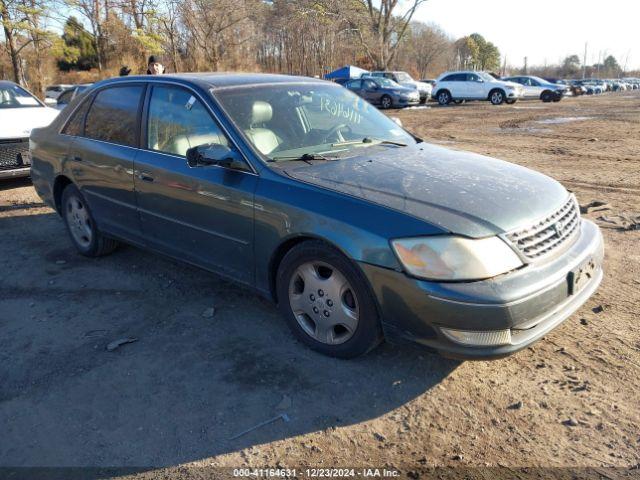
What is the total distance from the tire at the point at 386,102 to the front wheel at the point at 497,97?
641cm

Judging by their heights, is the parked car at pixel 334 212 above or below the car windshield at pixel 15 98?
below

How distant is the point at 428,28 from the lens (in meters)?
78.9

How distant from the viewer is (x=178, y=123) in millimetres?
3957

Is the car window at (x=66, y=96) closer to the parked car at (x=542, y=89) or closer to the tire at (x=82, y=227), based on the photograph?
the tire at (x=82, y=227)

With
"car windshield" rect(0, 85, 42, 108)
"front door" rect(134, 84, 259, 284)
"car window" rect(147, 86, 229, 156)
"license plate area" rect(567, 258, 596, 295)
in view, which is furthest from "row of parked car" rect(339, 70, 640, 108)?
"license plate area" rect(567, 258, 596, 295)

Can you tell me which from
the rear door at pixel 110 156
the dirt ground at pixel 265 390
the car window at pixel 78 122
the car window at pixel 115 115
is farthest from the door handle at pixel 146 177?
the car window at pixel 78 122

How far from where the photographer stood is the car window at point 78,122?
491cm

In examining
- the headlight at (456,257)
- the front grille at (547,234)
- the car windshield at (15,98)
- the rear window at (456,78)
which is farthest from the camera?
the rear window at (456,78)

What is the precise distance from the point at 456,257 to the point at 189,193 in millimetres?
1949

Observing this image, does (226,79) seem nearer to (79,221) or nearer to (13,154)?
(79,221)

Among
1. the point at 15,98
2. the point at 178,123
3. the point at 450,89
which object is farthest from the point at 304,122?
the point at 450,89

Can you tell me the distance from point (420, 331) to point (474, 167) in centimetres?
137

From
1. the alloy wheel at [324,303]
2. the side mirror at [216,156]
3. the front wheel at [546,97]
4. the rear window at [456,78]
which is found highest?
the rear window at [456,78]

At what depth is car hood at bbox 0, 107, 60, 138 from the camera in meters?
7.69
